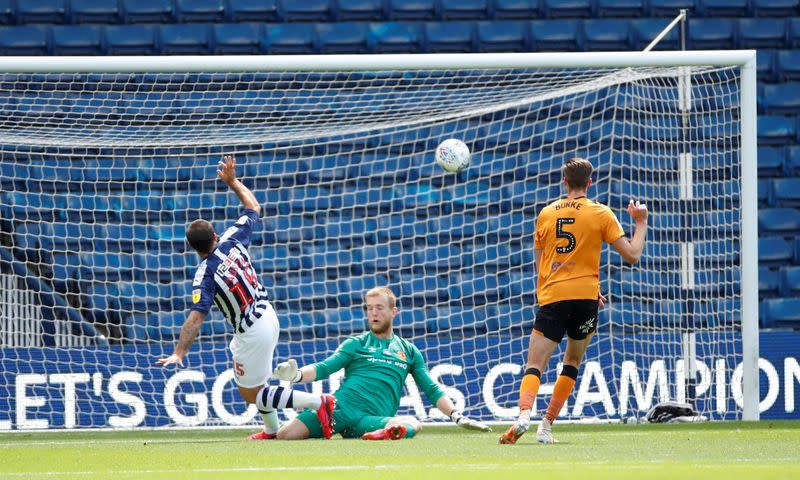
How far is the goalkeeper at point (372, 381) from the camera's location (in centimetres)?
642

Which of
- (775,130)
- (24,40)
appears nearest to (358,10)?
(24,40)

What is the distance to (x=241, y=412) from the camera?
888 centimetres

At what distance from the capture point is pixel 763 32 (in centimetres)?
1246

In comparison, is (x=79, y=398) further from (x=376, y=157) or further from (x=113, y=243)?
(x=376, y=157)

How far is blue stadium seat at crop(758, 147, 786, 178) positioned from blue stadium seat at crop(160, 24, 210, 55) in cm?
554

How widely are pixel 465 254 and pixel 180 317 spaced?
2555 millimetres

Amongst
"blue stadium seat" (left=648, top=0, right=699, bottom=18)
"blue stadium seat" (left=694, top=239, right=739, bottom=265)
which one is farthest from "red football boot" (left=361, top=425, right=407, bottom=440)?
"blue stadium seat" (left=648, top=0, right=699, bottom=18)

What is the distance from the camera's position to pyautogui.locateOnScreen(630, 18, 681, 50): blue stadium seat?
12172mm

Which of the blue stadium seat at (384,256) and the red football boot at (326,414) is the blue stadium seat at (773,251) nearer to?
the blue stadium seat at (384,256)

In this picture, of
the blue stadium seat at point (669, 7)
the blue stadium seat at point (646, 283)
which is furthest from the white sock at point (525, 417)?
the blue stadium seat at point (669, 7)

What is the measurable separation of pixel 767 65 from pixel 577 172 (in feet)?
23.4

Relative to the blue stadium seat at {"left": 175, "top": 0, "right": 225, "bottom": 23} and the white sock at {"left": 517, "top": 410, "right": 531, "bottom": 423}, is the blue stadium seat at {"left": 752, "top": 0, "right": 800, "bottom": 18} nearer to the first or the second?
the blue stadium seat at {"left": 175, "top": 0, "right": 225, "bottom": 23}

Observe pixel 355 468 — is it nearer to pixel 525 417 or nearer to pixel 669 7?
pixel 525 417

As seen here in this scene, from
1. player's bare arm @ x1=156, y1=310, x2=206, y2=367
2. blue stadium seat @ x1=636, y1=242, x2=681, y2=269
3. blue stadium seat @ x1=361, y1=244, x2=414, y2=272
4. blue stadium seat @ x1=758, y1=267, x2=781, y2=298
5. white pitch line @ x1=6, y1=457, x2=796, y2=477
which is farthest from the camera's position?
blue stadium seat @ x1=758, y1=267, x2=781, y2=298
